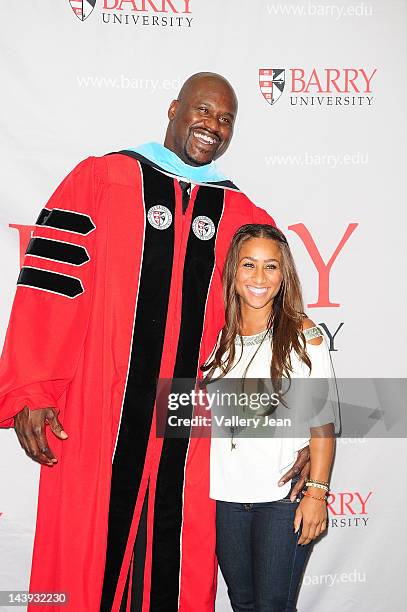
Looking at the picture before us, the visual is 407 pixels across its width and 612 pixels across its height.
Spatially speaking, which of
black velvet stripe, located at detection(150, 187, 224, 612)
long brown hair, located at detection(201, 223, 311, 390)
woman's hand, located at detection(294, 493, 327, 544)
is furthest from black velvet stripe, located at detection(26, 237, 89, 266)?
woman's hand, located at detection(294, 493, 327, 544)

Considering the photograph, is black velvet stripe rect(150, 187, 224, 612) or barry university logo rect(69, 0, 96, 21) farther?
barry university logo rect(69, 0, 96, 21)

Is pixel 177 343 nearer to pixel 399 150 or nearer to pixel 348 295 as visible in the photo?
pixel 348 295

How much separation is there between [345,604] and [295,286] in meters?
1.68

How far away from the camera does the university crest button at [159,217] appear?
6.63ft

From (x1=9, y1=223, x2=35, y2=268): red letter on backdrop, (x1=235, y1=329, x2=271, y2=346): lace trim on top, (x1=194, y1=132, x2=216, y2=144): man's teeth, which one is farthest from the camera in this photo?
(x1=9, y1=223, x2=35, y2=268): red letter on backdrop

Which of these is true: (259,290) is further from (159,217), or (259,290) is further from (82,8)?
(82,8)

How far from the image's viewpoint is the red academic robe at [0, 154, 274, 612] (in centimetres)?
191

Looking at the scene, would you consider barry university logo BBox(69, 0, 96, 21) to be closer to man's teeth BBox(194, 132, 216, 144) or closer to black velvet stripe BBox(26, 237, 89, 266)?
man's teeth BBox(194, 132, 216, 144)

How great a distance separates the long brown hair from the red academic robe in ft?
0.27

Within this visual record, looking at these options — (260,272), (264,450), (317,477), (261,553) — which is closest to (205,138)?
(260,272)

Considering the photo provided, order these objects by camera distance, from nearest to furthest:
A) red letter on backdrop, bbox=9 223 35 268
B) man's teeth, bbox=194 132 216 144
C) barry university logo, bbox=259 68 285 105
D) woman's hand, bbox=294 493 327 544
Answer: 1. woman's hand, bbox=294 493 327 544
2. man's teeth, bbox=194 132 216 144
3. red letter on backdrop, bbox=9 223 35 268
4. barry university logo, bbox=259 68 285 105

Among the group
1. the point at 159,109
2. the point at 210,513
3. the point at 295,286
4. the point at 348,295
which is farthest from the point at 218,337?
the point at 159,109

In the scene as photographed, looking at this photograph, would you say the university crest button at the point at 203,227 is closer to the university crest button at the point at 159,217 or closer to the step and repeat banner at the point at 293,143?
the university crest button at the point at 159,217

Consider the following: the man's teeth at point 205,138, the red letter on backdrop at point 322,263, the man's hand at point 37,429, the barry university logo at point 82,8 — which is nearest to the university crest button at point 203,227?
the man's teeth at point 205,138
